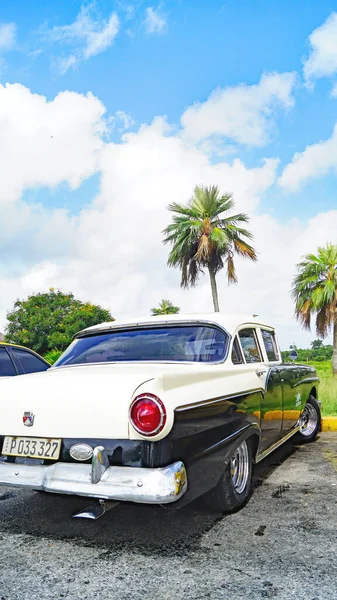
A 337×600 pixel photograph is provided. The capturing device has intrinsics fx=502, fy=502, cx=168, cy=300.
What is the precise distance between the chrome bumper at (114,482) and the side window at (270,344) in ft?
8.25

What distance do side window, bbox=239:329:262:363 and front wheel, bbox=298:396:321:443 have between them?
2.14 meters

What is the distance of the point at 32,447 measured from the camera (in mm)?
3160

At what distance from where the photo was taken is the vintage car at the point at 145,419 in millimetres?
2848

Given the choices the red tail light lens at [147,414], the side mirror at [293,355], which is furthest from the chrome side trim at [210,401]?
the side mirror at [293,355]

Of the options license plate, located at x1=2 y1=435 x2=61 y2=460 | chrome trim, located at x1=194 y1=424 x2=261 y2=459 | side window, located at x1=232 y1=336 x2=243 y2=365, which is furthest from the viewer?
side window, located at x1=232 y1=336 x2=243 y2=365

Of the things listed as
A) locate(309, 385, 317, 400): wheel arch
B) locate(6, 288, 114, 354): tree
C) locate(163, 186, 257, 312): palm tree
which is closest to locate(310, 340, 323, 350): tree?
locate(6, 288, 114, 354): tree

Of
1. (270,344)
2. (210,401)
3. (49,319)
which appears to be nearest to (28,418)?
(210,401)

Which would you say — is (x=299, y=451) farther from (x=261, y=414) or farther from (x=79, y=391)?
(x=79, y=391)

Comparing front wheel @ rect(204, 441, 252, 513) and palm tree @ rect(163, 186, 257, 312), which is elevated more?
palm tree @ rect(163, 186, 257, 312)

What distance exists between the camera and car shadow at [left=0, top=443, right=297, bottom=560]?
3160mm

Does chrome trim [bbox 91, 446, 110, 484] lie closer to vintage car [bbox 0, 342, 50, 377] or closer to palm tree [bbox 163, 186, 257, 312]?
vintage car [bbox 0, 342, 50, 377]

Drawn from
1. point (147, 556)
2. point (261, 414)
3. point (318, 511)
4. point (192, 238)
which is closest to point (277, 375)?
point (261, 414)

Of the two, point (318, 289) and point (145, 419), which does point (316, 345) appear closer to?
point (318, 289)

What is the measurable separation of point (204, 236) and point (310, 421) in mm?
19236
